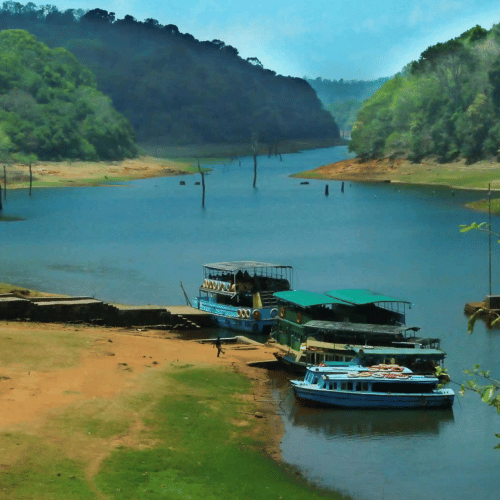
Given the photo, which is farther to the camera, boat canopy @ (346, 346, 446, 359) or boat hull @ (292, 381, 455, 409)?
boat canopy @ (346, 346, 446, 359)

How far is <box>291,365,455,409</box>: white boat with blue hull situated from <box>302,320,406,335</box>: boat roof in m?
5.01

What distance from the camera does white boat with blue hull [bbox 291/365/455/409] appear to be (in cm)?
3684

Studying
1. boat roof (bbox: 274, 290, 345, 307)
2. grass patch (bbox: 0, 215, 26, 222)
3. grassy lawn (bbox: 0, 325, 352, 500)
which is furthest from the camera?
grass patch (bbox: 0, 215, 26, 222)

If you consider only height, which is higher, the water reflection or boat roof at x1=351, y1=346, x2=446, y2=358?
boat roof at x1=351, y1=346, x2=446, y2=358

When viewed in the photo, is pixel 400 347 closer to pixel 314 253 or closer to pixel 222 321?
pixel 222 321

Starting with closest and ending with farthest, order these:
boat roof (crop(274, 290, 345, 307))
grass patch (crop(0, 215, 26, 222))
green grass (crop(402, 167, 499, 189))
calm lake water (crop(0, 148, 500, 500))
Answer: calm lake water (crop(0, 148, 500, 500))
boat roof (crop(274, 290, 345, 307))
grass patch (crop(0, 215, 26, 222))
green grass (crop(402, 167, 499, 189))

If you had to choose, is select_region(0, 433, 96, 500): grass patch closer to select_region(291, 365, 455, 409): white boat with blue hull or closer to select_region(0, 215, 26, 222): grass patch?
select_region(291, 365, 455, 409): white boat with blue hull

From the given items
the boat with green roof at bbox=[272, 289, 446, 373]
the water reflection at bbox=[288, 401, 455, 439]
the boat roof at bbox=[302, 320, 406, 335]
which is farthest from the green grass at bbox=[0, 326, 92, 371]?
the boat roof at bbox=[302, 320, 406, 335]

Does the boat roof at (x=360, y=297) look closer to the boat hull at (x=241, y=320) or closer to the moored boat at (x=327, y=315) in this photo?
the moored boat at (x=327, y=315)

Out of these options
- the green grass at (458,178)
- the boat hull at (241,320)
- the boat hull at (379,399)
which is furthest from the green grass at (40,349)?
the green grass at (458,178)

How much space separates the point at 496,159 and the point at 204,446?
16580 centimetres

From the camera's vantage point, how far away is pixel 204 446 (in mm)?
30531

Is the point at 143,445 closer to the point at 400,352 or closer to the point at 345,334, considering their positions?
the point at 400,352

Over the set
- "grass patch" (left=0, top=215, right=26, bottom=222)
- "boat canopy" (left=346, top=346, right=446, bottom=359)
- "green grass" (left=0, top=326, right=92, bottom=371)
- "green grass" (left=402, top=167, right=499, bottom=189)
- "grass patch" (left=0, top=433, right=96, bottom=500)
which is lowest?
"grass patch" (left=0, top=433, right=96, bottom=500)
